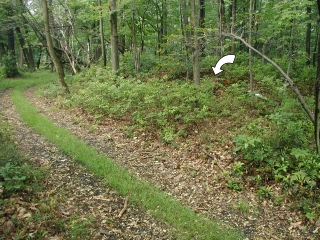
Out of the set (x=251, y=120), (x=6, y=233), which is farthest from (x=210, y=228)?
(x=251, y=120)

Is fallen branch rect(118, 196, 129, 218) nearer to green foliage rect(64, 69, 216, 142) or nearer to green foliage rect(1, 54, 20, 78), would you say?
green foliage rect(64, 69, 216, 142)

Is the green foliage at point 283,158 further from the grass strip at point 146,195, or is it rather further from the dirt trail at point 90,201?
the dirt trail at point 90,201

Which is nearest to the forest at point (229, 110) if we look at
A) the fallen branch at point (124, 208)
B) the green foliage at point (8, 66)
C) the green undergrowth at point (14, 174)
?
the fallen branch at point (124, 208)

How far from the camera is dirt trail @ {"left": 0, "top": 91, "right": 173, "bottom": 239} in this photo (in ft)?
12.7

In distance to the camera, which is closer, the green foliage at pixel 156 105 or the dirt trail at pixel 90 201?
the dirt trail at pixel 90 201

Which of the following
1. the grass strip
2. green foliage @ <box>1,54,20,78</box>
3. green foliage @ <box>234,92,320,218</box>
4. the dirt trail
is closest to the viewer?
the dirt trail


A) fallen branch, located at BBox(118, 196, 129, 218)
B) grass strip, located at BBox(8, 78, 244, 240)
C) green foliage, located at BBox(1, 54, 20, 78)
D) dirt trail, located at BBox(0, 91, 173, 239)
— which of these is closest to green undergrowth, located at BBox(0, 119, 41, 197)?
dirt trail, located at BBox(0, 91, 173, 239)

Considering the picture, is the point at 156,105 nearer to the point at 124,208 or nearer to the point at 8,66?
the point at 124,208

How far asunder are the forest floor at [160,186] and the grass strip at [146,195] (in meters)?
0.20

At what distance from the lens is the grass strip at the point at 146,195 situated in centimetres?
402

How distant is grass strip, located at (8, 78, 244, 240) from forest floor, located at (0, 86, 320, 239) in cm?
20

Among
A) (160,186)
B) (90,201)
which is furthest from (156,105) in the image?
(90,201)

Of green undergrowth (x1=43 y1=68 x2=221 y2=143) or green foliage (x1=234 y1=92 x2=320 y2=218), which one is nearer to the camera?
green foliage (x1=234 y1=92 x2=320 y2=218)

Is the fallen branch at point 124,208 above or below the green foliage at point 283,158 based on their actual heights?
below
